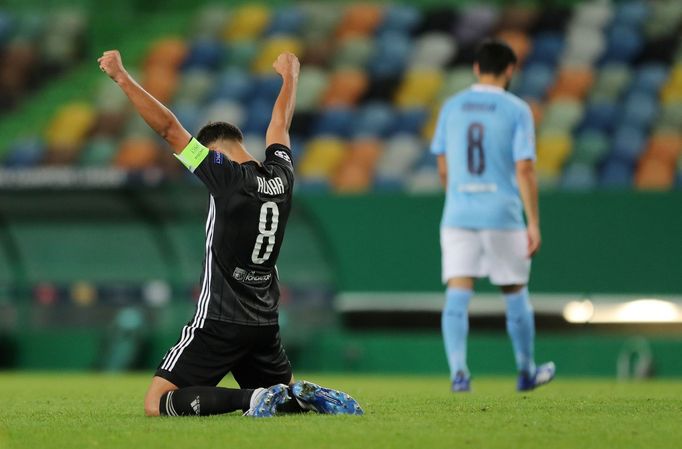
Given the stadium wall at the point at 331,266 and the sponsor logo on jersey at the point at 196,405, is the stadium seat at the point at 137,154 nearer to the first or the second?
the stadium wall at the point at 331,266

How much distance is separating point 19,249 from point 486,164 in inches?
307

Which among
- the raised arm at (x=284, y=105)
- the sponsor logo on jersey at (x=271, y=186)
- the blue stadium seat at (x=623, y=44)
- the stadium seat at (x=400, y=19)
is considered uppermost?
the stadium seat at (x=400, y=19)

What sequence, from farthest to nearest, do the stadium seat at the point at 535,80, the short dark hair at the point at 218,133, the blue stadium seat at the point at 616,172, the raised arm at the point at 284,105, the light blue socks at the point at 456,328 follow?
the stadium seat at the point at 535,80
the blue stadium seat at the point at 616,172
the light blue socks at the point at 456,328
the raised arm at the point at 284,105
the short dark hair at the point at 218,133

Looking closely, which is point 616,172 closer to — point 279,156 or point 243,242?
point 279,156

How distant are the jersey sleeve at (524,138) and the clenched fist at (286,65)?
7.13ft

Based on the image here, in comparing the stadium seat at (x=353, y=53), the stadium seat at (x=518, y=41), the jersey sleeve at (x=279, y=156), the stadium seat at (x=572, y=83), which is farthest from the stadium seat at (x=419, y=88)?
the jersey sleeve at (x=279, y=156)

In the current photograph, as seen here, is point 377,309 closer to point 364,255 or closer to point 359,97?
point 364,255

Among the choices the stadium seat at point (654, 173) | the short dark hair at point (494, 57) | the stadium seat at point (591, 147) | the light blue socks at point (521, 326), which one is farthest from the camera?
the stadium seat at point (591, 147)

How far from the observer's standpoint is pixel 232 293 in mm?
6793

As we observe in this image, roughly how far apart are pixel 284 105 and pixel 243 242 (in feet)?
2.82

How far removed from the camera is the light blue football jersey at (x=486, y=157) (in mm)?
9156

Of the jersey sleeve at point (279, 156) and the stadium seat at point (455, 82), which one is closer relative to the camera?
the jersey sleeve at point (279, 156)

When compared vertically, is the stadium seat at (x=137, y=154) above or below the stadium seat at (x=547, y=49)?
below

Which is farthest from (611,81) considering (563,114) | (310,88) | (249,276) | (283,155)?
(249,276)
